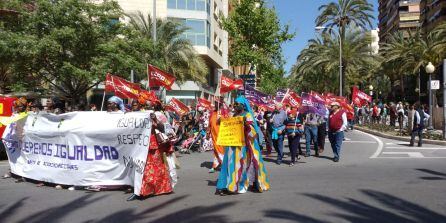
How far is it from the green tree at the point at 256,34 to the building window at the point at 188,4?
6232 mm

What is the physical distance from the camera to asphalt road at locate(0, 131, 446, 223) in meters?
6.35

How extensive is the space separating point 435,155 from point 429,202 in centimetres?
739

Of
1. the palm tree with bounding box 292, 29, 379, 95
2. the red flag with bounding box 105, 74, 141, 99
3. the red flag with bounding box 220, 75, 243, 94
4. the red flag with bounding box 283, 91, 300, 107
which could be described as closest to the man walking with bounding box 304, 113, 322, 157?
the red flag with bounding box 283, 91, 300, 107

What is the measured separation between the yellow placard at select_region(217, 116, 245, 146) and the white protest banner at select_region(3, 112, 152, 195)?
1239 mm

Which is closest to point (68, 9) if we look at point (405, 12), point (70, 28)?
point (70, 28)

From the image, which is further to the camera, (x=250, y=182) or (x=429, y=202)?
(x=250, y=182)

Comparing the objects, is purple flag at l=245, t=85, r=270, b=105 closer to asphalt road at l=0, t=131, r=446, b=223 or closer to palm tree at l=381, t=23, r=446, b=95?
asphalt road at l=0, t=131, r=446, b=223

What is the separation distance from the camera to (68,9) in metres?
21.0

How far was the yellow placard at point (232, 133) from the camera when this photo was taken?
789 centimetres

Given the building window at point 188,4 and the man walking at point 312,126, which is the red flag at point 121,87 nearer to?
the man walking at point 312,126

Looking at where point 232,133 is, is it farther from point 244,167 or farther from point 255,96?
point 255,96

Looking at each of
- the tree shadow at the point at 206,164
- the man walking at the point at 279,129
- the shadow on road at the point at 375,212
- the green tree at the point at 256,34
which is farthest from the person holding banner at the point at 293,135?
the green tree at the point at 256,34

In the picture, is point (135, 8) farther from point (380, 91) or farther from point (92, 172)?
point (380, 91)

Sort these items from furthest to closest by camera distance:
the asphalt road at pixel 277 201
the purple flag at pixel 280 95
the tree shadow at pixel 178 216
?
the purple flag at pixel 280 95 < the asphalt road at pixel 277 201 < the tree shadow at pixel 178 216
